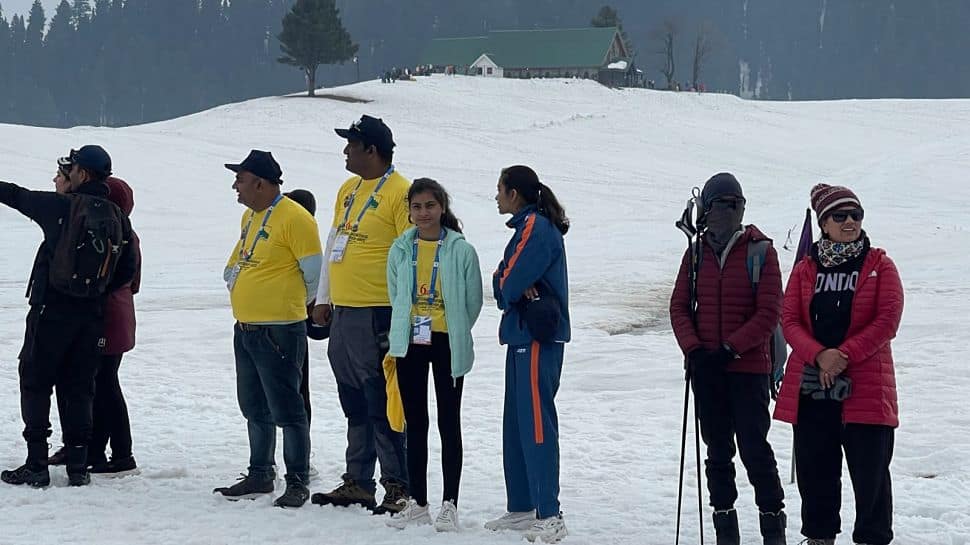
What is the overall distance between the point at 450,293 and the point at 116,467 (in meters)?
2.69

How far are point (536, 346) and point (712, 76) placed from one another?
500ft

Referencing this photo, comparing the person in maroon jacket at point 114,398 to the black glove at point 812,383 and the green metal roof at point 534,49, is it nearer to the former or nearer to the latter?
the black glove at point 812,383

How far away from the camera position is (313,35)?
77500mm

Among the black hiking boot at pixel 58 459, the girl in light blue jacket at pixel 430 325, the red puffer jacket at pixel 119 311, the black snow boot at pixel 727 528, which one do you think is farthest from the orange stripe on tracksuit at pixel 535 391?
the black hiking boot at pixel 58 459

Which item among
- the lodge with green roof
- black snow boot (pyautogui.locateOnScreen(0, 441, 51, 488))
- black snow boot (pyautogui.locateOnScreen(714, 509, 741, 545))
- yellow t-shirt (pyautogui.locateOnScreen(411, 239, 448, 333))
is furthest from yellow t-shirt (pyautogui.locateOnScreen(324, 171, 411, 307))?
the lodge with green roof

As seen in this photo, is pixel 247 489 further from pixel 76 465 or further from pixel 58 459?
pixel 58 459

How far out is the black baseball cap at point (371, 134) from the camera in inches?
265

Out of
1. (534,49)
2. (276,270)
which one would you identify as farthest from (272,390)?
(534,49)

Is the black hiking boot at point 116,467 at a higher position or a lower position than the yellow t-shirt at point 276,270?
lower

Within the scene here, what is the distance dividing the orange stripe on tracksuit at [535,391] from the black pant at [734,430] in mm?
843

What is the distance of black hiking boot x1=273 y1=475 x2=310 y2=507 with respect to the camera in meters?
6.72

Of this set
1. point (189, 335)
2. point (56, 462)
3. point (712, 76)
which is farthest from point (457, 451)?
point (712, 76)

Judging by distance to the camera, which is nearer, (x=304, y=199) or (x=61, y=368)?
(x=61, y=368)

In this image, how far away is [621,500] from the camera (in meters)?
6.99
